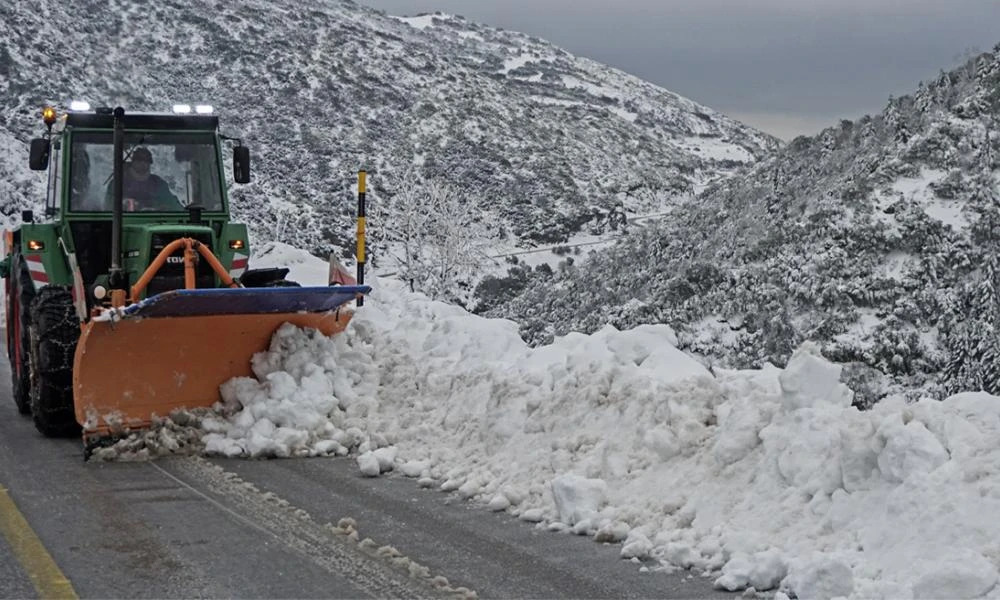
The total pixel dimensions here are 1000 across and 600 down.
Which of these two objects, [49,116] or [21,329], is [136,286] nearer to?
[49,116]

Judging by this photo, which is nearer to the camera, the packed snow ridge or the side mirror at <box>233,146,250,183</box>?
the packed snow ridge

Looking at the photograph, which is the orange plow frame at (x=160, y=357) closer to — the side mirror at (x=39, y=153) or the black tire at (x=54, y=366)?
the black tire at (x=54, y=366)

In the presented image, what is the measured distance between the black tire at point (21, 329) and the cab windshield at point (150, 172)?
37.5 inches

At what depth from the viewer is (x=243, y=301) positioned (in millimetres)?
7027

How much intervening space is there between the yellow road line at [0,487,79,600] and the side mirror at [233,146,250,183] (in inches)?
147

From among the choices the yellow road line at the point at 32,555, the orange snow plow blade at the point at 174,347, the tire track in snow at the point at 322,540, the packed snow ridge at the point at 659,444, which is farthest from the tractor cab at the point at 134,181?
the yellow road line at the point at 32,555

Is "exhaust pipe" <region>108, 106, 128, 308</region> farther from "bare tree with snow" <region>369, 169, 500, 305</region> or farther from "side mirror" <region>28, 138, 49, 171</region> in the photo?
"bare tree with snow" <region>369, 169, 500, 305</region>

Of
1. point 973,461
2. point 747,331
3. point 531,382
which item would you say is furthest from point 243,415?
point 747,331

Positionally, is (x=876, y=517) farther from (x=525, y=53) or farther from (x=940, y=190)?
(x=525, y=53)

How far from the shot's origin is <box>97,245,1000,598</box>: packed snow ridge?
4211mm

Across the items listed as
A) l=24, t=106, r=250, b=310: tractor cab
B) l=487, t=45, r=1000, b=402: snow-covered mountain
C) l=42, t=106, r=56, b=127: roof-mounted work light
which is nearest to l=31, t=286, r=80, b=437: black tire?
l=24, t=106, r=250, b=310: tractor cab

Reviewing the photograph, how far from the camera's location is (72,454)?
6.95 meters

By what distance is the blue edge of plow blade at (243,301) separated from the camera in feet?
21.9

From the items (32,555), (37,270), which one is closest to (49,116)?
(37,270)
